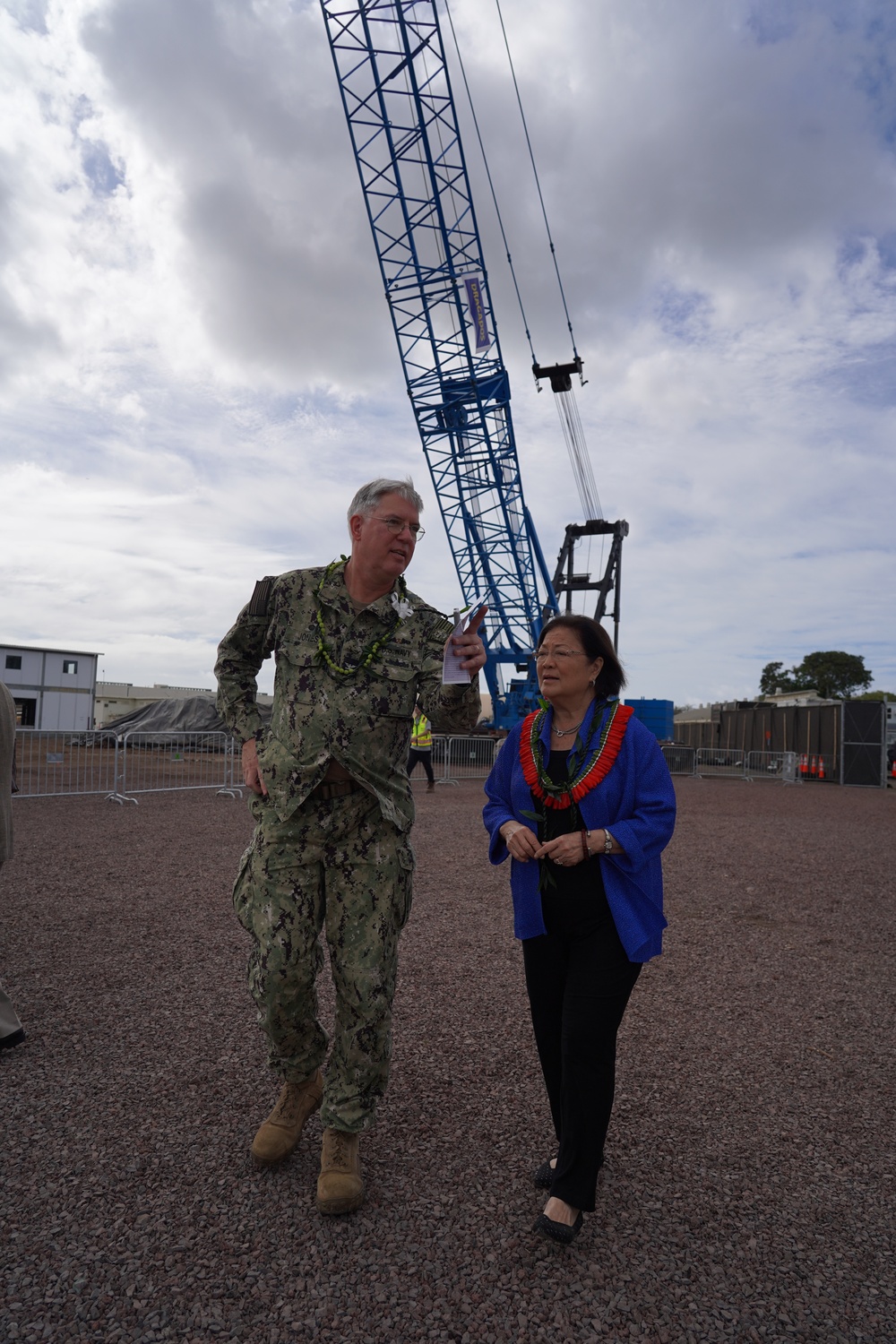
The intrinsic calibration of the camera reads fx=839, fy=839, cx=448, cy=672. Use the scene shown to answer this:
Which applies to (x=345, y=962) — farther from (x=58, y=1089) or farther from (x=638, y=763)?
(x=58, y=1089)

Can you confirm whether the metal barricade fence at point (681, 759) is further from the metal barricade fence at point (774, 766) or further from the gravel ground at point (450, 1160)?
the gravel ground at point (450, 1160)

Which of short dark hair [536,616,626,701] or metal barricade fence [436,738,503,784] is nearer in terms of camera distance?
short dark hair [536,616,626,701]

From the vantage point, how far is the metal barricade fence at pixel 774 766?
24.2 m

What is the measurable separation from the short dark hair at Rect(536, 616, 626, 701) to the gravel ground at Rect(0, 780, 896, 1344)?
4.67 ft

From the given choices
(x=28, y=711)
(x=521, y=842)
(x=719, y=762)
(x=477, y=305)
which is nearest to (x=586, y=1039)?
(x=521, y=842)

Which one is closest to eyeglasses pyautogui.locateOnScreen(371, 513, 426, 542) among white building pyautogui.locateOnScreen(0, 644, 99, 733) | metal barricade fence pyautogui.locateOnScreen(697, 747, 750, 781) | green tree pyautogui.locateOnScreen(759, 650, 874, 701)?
metal barricade fence pyautogui.locateOnScreen(697, 747, 750, 781)

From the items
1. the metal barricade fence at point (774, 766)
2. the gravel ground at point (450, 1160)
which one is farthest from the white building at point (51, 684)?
the gravel ground at point (450, 1160)

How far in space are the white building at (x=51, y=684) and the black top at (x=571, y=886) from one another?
3755 cm

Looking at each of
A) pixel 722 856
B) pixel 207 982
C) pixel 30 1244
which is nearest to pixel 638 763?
pixel 30 1244

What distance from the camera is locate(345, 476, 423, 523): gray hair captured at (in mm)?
2434

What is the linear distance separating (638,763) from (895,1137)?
1668 millimetres

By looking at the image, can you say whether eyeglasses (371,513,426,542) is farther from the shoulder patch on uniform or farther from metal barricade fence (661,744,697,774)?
metal barricade fence (661,744,697,774)

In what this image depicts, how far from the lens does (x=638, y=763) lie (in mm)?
2281

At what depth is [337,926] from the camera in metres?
2.34
